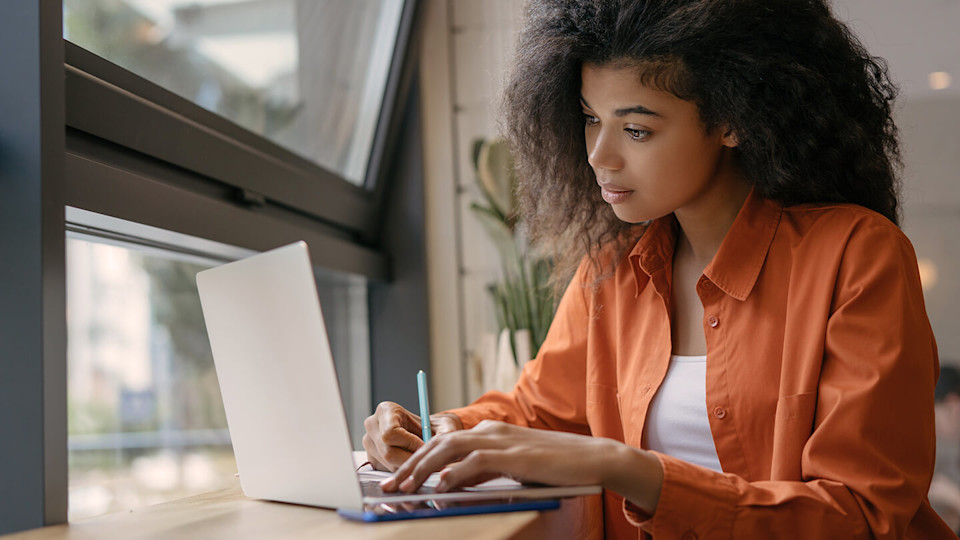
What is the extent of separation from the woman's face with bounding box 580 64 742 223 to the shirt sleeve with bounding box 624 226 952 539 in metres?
0.23

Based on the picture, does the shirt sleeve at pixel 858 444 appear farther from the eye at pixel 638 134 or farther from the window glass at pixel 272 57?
the window glass at pixel 272 57

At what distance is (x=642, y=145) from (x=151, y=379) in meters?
1.73

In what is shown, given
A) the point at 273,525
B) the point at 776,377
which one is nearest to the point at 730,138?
the point at 776,377

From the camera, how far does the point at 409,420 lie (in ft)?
3.47

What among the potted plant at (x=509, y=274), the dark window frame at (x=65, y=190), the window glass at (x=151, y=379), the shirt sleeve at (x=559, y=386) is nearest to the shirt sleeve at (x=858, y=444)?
the shirt sleeve at (x=559, y=386)

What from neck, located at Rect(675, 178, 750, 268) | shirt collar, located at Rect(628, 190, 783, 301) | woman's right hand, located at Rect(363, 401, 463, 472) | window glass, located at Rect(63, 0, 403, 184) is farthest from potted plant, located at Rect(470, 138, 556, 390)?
woman's right hand, located at Rect(363, 401, 463, 472)

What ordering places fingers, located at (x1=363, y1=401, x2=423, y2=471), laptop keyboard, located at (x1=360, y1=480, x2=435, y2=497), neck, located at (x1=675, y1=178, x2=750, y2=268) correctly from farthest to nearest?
neck, located at (x1=675, y1=178, x2=750, y2=268)
fingers, located at (x1=363, y1=401, x2=423, y2=471)
laptop keyboard, located at (x1=360, y1=480, x2=435, y2=497)

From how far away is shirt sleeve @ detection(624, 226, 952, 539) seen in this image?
0.81 meters

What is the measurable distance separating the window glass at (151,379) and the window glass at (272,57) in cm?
39

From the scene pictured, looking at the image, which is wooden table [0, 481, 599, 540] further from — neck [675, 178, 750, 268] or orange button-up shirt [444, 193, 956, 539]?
neck [675, 178, 750, 268]

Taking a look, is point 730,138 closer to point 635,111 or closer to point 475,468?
point 635,111

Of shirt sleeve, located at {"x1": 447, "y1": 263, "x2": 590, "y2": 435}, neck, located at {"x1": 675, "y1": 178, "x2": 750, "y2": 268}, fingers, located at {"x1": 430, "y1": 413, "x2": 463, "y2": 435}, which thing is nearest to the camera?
fingers, located at {"x1": 430, "y1": 413, "x2": 463, "y2": 435}

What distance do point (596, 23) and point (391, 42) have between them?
1.24 metres

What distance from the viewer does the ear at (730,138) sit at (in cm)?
116
